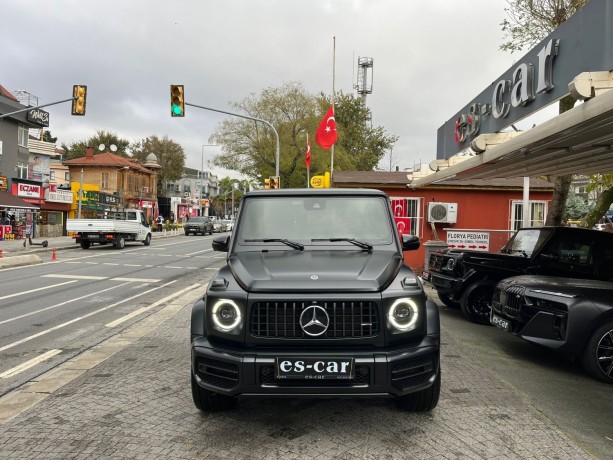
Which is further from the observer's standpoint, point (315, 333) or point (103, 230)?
point (103, 230)

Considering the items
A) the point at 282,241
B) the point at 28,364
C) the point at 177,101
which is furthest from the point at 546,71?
the point at 177,101

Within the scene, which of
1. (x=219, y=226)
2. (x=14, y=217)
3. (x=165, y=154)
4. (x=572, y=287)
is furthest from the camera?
(x=165, y=154)

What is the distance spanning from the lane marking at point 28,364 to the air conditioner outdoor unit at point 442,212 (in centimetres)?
1205

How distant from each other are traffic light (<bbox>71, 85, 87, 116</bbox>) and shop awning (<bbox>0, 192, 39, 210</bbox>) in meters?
11.5

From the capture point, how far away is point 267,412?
4.02 m

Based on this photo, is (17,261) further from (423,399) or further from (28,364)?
(423,399)

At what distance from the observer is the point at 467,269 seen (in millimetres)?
8195

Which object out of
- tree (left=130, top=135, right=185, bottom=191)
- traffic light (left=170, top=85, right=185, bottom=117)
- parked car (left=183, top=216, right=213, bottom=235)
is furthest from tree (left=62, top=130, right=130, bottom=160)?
traffic light (left=170, top=85, right=185, bottom=117)

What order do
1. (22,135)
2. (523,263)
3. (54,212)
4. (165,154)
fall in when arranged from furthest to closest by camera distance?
(165,154) → (54,212) → (22,135) → (523,263)

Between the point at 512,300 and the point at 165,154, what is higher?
the point at 165,154

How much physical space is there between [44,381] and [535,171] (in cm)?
983

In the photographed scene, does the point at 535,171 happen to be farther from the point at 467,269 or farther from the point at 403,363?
the point at 403,363

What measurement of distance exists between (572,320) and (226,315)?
Result: 3.78 m

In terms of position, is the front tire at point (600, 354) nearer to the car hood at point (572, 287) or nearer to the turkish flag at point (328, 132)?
the car hood at point (572, 287)
